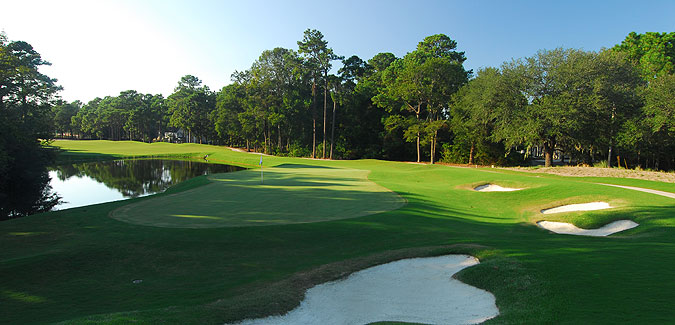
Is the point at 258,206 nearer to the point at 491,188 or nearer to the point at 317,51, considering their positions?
the point at 491,188

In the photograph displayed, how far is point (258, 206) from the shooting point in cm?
1556

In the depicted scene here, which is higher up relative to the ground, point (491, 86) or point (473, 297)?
point (491, 86)

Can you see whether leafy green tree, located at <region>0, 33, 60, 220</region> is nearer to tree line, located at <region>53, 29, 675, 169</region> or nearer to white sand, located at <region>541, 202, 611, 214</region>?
tree line, located at <region>53, 29, 675, 169</region>

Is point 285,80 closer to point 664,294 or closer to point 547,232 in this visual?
point 547,232

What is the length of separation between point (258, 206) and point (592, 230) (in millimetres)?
13024

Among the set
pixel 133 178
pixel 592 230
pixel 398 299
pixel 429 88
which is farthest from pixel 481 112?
pixel 133 178

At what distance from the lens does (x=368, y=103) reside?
6150cm

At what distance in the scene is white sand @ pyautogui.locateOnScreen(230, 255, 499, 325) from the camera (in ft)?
18.6

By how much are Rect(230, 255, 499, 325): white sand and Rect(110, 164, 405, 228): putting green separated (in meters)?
5.87

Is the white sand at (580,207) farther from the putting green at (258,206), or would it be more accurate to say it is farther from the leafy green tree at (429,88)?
the leafy green tree at (429,88)

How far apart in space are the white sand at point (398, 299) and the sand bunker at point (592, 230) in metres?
6.51

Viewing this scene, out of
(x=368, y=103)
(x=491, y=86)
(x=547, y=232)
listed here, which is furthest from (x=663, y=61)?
(x=547, y=232)

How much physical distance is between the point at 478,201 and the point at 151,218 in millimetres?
15593

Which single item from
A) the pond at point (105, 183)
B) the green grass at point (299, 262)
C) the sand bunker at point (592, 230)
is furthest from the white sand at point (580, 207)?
the pond at point (105, 183)
